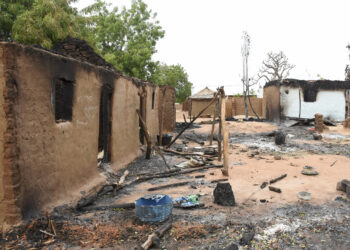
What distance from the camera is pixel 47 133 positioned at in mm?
4164

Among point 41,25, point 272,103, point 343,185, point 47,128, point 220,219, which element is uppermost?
point 41,25

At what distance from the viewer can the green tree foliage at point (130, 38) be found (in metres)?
22.9

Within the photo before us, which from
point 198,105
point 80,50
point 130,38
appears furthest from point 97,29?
point 80,50

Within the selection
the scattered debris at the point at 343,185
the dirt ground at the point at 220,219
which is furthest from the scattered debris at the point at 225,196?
the scattered debris at the point at 343,185

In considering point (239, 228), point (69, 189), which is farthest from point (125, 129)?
point (239, 228)

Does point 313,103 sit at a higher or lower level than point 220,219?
higher

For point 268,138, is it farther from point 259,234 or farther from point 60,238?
point 60,238

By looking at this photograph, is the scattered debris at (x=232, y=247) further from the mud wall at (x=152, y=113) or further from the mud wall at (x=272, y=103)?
the mud wall at (x=272, y=103)

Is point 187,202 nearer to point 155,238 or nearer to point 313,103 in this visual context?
point 155,238

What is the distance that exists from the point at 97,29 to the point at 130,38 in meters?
3.63

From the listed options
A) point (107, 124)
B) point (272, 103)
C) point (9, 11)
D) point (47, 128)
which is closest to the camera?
point (47, 128)

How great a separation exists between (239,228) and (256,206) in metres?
1.06

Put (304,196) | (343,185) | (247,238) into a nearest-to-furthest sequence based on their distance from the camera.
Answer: (247,238)
(304,196)
(343,185)

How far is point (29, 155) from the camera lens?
3.76m
